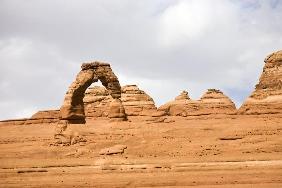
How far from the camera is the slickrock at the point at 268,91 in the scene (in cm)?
4200

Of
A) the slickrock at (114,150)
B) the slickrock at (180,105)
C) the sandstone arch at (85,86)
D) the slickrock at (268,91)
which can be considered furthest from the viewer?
the slickrock at (180,105)

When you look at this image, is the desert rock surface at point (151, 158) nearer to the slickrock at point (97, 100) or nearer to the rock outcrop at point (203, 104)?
the slickrock at point (97, 100)

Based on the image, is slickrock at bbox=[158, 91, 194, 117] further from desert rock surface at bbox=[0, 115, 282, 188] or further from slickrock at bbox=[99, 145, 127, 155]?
slickrock at bbox=[99, 145, 127, 155]

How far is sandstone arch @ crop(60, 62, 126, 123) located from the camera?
2852cm

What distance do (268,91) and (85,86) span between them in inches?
858

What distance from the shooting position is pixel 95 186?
62.8 feet

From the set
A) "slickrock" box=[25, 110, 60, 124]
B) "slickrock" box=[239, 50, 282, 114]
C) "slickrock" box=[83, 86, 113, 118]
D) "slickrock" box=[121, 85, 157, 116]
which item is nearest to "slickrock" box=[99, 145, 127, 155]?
"slickrock" box=[239, 50, 282, 114]

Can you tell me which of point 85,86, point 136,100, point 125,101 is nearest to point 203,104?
point 136,100

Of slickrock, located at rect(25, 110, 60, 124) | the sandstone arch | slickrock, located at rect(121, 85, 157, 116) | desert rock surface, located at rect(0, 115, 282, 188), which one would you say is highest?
slickrock, located at rect(121, 85, 157, 116)

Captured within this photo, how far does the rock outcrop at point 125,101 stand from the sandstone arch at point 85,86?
3178cm

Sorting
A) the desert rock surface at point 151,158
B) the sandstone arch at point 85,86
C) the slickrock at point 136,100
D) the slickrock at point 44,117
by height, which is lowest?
the desert rock surface at point 151,158

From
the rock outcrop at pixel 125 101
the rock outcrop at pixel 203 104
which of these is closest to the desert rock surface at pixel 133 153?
the rock outcrop at pixel 125 101

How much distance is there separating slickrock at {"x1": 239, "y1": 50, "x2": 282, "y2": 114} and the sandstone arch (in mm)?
18280

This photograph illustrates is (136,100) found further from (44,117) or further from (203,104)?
(44,117)
